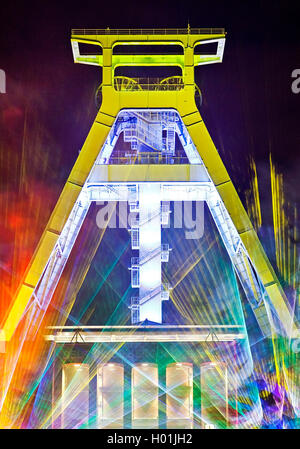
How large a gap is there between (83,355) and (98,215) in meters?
9.65

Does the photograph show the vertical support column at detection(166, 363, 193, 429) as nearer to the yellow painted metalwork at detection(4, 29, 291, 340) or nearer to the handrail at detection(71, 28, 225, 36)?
the yellow painted metalwork at detection(4, 29, 291, 340)

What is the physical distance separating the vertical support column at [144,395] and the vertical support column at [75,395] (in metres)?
1.35

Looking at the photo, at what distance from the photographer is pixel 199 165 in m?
20.0

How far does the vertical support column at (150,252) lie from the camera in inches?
773

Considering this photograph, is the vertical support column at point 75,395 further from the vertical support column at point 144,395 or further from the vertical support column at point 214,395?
the vertical support column at point 214,395

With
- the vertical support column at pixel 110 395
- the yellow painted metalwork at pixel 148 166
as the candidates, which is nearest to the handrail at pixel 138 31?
the yellow painted metalwork at pixel 148 166

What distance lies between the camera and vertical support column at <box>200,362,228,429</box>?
17.2m

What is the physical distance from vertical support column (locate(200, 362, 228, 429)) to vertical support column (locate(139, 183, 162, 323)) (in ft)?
9.05

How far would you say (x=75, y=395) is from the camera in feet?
56.5

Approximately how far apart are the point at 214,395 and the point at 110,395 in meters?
2.94

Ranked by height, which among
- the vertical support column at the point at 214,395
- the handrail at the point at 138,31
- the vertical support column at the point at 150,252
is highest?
the handrail at the point at 138,31

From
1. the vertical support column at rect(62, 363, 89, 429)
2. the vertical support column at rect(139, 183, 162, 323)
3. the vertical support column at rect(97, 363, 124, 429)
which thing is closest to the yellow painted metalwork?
the vertical support column at rect(139, 183, 162, 323)

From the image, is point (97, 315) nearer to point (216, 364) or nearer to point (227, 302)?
point (227, 302)

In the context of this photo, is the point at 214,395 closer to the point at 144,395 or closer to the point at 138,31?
the point at 144,395
